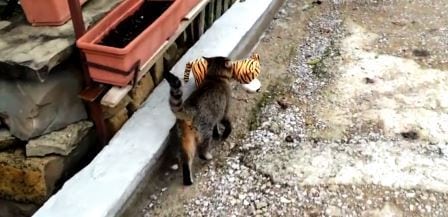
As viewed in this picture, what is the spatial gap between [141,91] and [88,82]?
18.0 inches

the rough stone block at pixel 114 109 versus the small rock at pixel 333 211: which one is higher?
the rough stone block at pixel 114 109

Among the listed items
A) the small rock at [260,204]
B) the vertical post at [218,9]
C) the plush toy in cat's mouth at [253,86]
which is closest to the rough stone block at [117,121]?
the plush toy in cat's mouth at [253,86]

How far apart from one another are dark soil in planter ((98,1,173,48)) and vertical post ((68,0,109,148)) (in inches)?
4.6

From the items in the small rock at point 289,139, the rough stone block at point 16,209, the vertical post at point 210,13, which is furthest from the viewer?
the vertical post at point 210,13

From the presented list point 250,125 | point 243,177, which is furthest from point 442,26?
point 243,177

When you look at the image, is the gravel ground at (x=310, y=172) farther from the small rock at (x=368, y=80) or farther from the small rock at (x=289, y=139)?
the small rock at (x=368, y=80)

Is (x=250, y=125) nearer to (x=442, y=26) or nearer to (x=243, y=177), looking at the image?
(x=243, y=177)


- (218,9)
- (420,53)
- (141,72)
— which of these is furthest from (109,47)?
(420,53)

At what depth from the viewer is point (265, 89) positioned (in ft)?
10.6

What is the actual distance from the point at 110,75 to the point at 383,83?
1.62 m

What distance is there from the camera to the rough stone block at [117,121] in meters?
2.70

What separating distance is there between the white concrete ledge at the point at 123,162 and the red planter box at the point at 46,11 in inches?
23.5

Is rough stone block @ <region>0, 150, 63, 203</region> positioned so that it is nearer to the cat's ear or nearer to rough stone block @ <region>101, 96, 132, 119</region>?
rough stone block @ <region>101, 96, 132, 119</region>

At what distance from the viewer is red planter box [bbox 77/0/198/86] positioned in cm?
232
